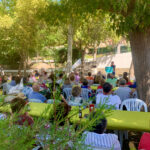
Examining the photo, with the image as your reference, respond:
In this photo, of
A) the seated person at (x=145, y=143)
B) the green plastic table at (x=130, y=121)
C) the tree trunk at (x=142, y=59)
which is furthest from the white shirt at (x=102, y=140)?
the tree trunk at (x=142, y=59)

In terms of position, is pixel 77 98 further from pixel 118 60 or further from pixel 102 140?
pixel 118 60

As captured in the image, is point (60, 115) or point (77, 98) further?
point (77, 98)

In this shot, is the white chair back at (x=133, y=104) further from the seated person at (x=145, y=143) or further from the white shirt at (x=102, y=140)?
the white shirt at (x=102, y=140)

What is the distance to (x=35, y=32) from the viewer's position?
1320 cm

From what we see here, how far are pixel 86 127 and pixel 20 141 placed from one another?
257 millimetres

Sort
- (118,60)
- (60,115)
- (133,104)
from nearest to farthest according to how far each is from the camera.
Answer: (60,115) < (133,104) < (118,60)

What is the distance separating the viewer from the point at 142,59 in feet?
16.0

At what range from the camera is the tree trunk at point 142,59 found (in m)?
4.79

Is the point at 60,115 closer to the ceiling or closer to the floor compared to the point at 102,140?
closer to the ceiling

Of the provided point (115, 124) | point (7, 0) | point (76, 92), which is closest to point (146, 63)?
point (76, 92)

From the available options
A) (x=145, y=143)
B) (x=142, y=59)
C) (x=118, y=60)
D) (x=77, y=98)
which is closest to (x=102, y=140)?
(x=145, y=143)

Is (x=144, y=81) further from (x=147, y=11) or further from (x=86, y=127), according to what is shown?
(x=86, y=127)

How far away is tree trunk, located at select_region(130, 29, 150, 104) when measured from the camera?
4.79 m

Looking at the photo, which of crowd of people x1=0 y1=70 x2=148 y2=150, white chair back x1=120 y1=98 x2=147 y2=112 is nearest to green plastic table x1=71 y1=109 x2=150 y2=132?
crowd of people x1=0 y1=70 x2=148 y2=150
